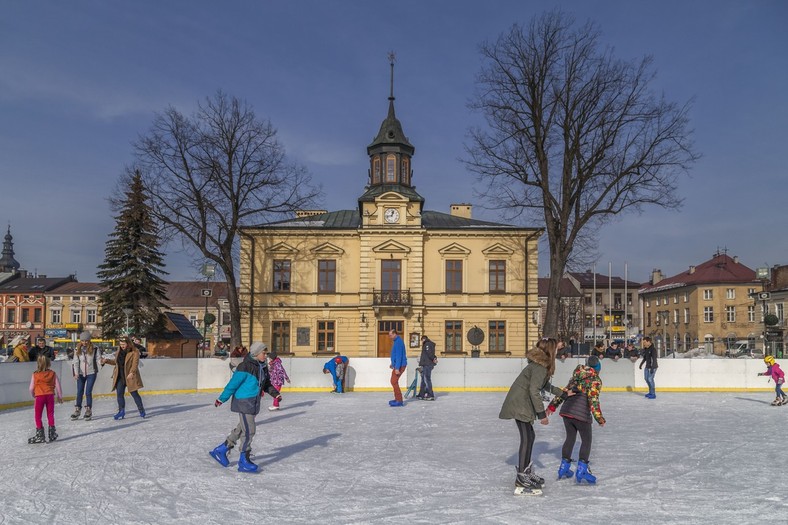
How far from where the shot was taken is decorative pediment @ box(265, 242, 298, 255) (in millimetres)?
41125

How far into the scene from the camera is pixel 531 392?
788 cm

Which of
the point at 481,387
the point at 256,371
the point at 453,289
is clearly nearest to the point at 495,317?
the point at 453,289

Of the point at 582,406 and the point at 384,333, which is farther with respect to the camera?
the point at 384,333

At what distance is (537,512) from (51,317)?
92.3 m

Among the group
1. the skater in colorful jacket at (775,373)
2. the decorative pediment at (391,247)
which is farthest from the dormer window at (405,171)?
the skater in colorful jacket at (775,373)

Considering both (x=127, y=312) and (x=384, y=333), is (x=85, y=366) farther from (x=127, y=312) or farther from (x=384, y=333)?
(x=384, y=333)

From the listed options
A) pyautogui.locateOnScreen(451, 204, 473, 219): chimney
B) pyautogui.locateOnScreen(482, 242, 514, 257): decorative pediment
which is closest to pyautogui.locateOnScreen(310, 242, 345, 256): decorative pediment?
pyautogui.locateOnScreen(482, 242, 514, 257): decorative pediment

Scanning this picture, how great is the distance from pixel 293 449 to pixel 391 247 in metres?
29.7

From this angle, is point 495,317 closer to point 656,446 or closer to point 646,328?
point 656,446

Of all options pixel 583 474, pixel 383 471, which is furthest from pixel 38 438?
pixel 583 474

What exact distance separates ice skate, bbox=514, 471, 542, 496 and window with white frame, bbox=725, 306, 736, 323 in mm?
71862

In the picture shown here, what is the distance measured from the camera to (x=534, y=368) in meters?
7.95

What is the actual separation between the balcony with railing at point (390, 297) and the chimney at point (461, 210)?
32.3 ft

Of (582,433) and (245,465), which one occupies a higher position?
(582,433)
